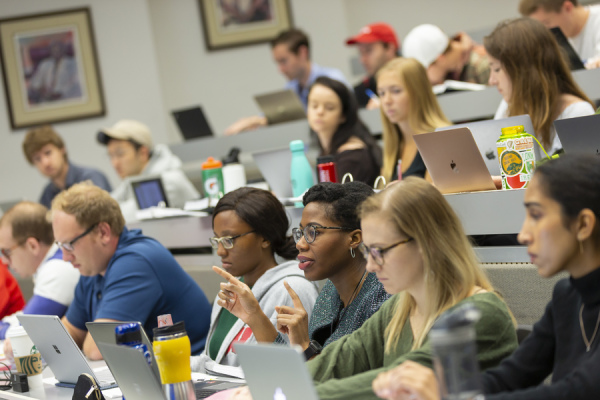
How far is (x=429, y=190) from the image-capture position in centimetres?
158

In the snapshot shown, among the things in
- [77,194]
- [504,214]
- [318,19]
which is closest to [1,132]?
[318,19]

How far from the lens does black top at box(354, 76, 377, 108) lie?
4.87 metres

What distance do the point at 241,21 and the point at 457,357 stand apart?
18.8 ft

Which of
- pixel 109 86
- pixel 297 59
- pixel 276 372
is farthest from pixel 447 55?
pixel 276 372

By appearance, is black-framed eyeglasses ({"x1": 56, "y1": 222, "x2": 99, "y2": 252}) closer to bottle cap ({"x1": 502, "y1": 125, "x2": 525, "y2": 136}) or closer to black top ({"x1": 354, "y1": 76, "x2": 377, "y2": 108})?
bottle cap ({"x1": 502, "y1": 125, "x2": 525, "y2": 136})

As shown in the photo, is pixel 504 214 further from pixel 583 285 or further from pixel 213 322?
pixel 213 322

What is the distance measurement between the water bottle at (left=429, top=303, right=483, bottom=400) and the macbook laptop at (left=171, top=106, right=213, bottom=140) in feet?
13.5

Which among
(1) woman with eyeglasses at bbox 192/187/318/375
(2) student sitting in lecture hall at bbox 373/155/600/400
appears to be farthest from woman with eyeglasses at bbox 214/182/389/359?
(2) student sitting in lecture hall at bbox 373/155/600/400

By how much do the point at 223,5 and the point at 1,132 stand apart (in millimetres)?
2152

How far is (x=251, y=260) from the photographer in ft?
7.92

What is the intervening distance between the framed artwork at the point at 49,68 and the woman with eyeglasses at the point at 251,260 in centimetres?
421

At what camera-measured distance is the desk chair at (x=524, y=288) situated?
1.89m

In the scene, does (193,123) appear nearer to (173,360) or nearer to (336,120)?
(336,120)

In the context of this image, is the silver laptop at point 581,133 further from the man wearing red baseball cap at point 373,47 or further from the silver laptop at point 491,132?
the man wearing red baseball cap at point 373,47
